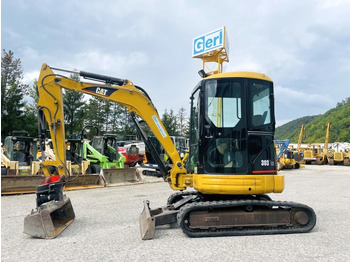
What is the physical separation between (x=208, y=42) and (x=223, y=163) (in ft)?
49.7

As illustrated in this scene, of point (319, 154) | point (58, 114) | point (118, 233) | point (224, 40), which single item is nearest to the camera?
point (118, 233)

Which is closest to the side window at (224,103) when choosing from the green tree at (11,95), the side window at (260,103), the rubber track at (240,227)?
the side window at (260,103)

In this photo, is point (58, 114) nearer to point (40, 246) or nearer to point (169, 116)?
point (40, 246)

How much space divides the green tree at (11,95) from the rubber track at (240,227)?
103 feet

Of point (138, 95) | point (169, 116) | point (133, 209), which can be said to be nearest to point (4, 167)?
point (133, 209)

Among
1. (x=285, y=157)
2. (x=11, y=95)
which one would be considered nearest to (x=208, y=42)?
(x=285, y=157)

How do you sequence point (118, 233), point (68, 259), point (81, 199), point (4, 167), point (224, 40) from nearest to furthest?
point (68, 259), point (118, 233), point (81, 199), point (4, 167), point (224, 40)

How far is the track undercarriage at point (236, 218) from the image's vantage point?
16.5ft

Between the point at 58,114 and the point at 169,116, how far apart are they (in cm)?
4553

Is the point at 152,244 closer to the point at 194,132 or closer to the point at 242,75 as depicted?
the point at 194,132

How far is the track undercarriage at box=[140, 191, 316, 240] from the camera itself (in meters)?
5.04

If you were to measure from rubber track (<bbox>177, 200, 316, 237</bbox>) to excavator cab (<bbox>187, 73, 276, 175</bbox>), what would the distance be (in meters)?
0.55

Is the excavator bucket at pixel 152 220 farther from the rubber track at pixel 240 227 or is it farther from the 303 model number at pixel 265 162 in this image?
the 303 model number at pixel 265 162

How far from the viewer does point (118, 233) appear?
5246 mm
